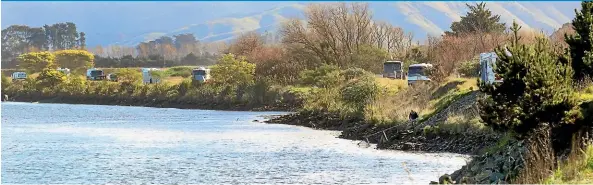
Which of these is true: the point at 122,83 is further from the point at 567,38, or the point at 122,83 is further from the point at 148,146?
the point at 567,38

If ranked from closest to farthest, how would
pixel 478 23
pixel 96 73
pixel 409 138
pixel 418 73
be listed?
pixel 409 138, pixel 418 73, pixel 478 23, pixel 96 73

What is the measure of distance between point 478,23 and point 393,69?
13564mm

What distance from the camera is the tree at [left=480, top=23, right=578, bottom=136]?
61.2 feet

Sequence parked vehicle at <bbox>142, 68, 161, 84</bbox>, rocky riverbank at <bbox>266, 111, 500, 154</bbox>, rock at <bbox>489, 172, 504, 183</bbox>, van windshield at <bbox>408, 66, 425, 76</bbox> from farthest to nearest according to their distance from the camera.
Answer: parked vehicle at <bbox>142, 68, 161, 84</bbox> → van windshield at <bbox>408, 66, 425, 76</bbox> → rocky riverbank at <bbox>266, 111, 500, 154</bbox> → rock at <bbox>489, 172, 504, 183</bbox>

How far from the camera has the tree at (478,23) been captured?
271 feet

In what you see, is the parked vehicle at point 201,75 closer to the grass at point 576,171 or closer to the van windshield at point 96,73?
the van windshield at point 96,73

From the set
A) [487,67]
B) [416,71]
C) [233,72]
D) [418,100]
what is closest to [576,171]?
[487,67]

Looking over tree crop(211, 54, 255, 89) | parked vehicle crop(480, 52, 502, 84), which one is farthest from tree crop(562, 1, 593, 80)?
tree crop(211, 54, 255, 89)

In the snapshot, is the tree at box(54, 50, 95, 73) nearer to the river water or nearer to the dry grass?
the river water

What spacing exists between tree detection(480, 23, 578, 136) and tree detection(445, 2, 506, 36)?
208 feet

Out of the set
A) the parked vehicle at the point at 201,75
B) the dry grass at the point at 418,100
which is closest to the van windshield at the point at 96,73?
the parked vehicle at the point at 201,75

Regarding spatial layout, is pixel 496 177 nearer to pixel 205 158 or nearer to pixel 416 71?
pixel 205 158

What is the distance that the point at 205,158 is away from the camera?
31391mm

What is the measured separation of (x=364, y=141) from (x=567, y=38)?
49.3ft
